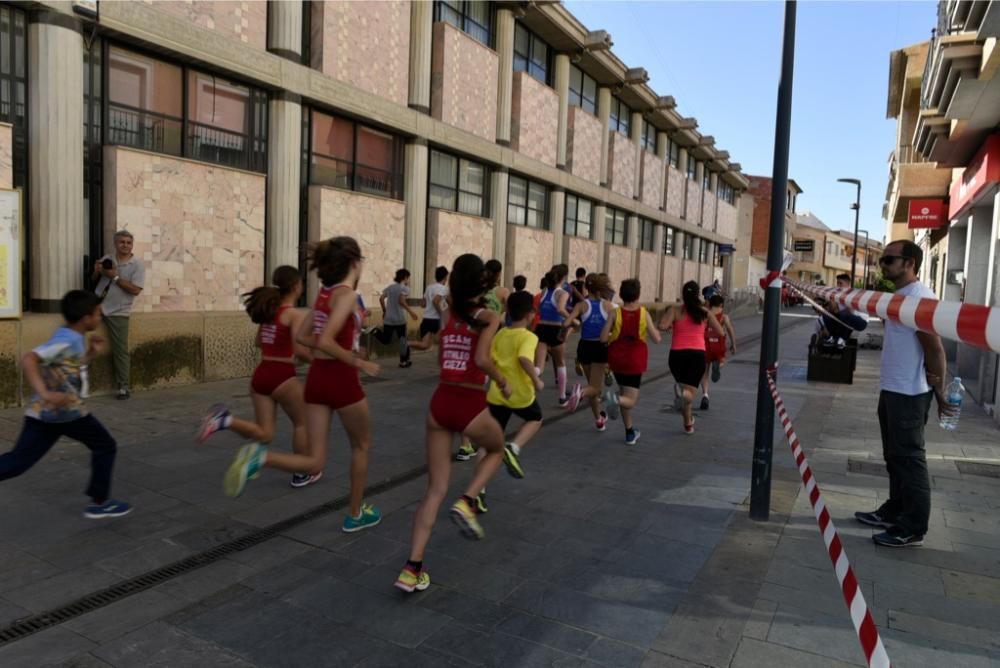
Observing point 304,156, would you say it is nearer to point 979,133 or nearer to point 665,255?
point 979,133

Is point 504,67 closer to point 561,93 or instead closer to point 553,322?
point 561,93

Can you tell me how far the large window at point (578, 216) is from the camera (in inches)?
850

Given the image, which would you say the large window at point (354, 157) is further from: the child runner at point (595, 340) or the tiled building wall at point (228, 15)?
the child runner at point (595, 340)

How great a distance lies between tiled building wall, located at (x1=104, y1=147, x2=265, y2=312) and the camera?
8711mm

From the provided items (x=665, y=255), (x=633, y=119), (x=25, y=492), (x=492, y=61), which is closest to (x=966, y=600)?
(x=25, y=492)

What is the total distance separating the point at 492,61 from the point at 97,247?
1067 cm

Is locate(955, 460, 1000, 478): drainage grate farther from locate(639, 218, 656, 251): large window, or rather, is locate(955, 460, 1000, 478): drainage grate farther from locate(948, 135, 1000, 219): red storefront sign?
locate(639, 218, 656, 251): large window

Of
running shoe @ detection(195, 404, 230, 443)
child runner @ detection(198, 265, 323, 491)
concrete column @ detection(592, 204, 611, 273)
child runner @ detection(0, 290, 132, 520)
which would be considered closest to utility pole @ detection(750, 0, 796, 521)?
child runner @ detection(198, 265, 323, 491)

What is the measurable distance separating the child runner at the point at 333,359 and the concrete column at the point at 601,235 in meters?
19.3

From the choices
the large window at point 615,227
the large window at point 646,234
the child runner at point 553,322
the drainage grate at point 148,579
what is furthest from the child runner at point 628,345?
the large window at point 646,234

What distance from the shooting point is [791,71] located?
4809 mm

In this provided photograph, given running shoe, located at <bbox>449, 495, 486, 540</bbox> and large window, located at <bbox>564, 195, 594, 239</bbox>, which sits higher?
large window, located at <bbox>564, 195, 594, 239</bbox>

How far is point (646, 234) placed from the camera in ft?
93.9

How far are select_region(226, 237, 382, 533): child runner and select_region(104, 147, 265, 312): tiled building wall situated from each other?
6.04 m
